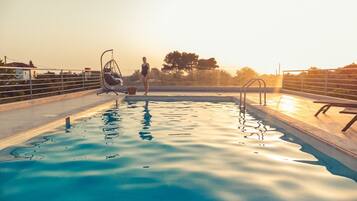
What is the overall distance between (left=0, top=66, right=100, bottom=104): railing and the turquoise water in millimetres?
5260

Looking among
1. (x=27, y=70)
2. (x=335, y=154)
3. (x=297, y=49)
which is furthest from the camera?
(x=297, y=49)

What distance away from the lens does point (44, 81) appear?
47.9ft

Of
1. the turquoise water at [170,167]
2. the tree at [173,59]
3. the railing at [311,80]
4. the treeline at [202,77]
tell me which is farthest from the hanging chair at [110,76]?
the tree at [173,59]

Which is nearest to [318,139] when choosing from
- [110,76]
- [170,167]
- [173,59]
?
[170,167]

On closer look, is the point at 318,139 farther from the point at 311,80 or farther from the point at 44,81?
the point at 44,81

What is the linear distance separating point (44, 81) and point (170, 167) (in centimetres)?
1175

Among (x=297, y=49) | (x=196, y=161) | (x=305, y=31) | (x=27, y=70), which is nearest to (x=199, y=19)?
(x=305, y=31)

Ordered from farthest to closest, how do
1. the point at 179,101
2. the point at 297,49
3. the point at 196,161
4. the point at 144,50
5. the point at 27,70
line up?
the point at 144,50, the point at 297,49, the point at 179,101, the point at 27,70, the point at 196,161

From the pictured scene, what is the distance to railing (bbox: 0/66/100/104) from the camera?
448 inches

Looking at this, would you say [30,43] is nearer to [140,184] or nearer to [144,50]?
[144,50]

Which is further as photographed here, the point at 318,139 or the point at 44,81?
the point at 44,81

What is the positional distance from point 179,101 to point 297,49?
34.2 ft

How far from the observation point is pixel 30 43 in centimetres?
2125

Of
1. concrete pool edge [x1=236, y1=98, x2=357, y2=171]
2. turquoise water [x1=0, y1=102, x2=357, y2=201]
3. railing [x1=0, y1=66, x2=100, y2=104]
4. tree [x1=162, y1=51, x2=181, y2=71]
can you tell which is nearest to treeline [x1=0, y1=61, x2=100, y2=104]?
railing [x1=0, y1=66, x2=100, y2=104]
